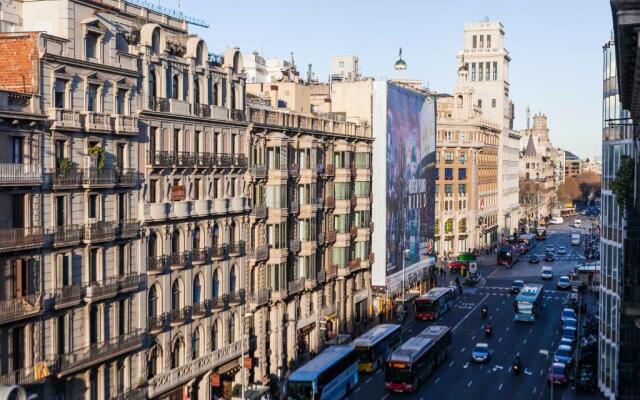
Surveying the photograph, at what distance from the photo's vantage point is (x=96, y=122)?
47875mm

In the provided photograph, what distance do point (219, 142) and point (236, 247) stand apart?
741 centimetres

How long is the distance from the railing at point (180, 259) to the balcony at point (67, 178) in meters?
10.4

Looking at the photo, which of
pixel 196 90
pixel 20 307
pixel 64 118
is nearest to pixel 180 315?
pixel 196 90

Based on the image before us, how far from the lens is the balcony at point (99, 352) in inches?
1783

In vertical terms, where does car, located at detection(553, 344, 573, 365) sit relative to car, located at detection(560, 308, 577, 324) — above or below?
below

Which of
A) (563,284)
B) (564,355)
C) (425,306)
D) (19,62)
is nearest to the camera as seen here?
(19,62)

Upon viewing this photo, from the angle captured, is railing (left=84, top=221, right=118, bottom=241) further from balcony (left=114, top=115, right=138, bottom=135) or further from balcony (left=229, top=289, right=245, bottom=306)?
balcony (left=229, top=289, right=245, bottom=306)

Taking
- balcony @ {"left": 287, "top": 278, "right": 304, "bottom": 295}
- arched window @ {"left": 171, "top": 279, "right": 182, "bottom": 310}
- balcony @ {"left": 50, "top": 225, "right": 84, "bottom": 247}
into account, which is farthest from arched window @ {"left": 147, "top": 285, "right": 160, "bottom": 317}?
balcony @ {"left": 287, "top": 278, "right": 304, "bottom": 295}

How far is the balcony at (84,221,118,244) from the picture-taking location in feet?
156

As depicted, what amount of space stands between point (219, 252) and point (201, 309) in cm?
442

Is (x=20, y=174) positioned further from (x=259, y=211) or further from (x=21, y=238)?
(x=259, y=211)

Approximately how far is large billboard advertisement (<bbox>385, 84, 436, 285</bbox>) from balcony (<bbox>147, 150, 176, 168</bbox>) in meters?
41.9

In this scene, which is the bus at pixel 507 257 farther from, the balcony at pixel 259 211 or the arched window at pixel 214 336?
the arched window at pixel 214 336

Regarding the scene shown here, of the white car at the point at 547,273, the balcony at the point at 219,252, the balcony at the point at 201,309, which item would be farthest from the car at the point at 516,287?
the balcony at the point at 201,309
